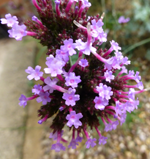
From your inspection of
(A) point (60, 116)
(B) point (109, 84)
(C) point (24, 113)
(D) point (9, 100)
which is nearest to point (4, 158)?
(C) point (24, 113)

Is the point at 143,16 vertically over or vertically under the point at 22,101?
over

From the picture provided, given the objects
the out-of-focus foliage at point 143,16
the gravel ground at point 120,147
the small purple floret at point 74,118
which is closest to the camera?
the small purple floret at point 74,118

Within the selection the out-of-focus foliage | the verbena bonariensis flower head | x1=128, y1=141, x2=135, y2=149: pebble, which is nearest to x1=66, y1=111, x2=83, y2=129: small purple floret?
the verbena bonariensis flower head

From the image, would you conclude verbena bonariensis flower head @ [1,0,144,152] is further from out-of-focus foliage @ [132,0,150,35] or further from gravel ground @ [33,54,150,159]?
out-of-focus foliage @ [132,0,150,35]

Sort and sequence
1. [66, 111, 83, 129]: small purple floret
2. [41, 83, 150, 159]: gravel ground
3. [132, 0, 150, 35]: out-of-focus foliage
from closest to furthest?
[66, 111, 83, 129]: small purple floret < [41, 83, 150, 159]: gravel ground < [132, 0, 150, 35]: out-of-focus foliage

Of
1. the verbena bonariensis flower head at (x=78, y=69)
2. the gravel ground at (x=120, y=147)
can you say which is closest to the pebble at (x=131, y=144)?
the gravel ground at (x=120, y=147)

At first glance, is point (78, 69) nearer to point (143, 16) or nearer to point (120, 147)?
point (120, 147)

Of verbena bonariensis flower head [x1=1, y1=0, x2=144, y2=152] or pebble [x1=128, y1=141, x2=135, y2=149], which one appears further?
pebble [x1=128, y1=141, x2=135, y2=149]

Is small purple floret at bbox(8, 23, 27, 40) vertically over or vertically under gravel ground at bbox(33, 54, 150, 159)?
over

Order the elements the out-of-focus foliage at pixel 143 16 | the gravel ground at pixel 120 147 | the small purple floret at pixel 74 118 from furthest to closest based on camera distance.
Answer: the out-of-focus foliage at pixel 143 16 < the gravel ground at pixel 120 147 < the small purple floret at pixel 74 118

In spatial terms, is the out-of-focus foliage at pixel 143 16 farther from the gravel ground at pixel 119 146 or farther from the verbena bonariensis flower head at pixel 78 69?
the verbena bonariensis flower head at pixel 78 69

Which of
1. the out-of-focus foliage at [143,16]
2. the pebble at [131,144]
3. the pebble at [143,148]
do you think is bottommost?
the pebble at [143,148]

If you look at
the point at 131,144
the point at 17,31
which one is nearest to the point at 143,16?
the point at 131,144
